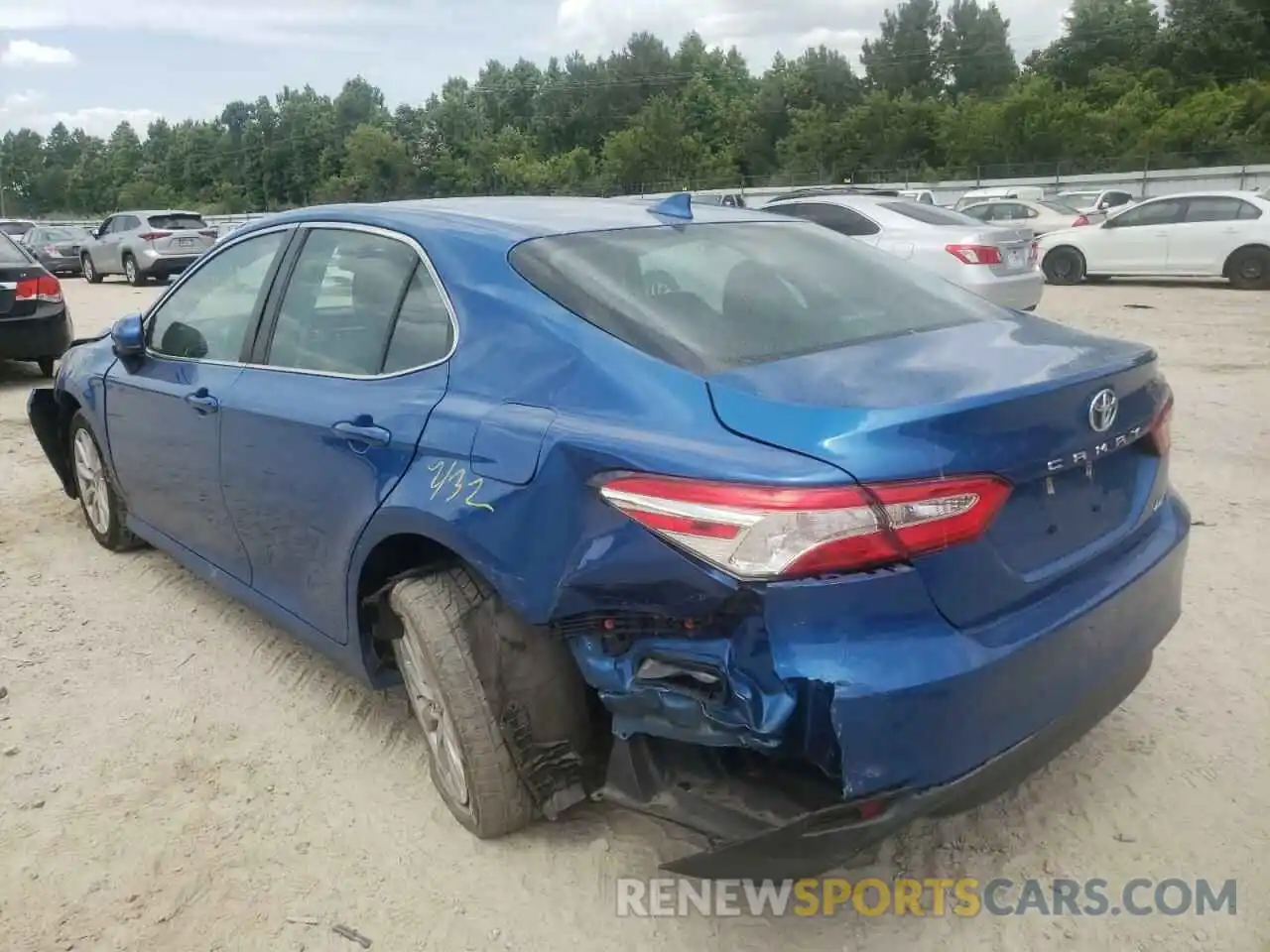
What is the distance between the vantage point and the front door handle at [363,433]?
2.82 metres

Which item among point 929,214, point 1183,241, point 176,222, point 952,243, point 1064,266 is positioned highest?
point 176,222

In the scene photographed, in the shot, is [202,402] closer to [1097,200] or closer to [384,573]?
[384,573]

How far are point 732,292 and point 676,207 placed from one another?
2.00 ft

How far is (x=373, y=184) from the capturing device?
220 feet

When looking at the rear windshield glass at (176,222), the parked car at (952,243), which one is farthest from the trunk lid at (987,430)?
the rear windshield glass at (176,222)

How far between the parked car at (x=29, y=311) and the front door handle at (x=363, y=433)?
7.70 meters

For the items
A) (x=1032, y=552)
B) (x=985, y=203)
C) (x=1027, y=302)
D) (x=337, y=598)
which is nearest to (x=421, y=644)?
(x=337, y=598)

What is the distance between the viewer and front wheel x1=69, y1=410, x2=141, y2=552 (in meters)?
4.84

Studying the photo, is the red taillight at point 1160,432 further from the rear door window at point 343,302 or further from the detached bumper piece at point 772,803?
the rear door window at point 343,302

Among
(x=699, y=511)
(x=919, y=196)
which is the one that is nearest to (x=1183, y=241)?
(x=919, y=196)

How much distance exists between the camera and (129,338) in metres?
4.15

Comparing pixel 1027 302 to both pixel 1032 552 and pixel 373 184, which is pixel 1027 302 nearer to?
pixel 1032 552

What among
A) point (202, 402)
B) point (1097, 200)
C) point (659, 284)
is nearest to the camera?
point (659, 284)

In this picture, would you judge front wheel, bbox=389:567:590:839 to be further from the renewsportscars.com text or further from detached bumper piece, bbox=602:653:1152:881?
the renewsportscars.com text
